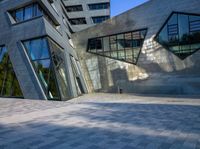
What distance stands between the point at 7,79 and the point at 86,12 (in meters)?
32.9

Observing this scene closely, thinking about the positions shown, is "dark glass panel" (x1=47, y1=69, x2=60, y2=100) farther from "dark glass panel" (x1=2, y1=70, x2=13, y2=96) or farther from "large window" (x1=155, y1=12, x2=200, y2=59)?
"large window" (x1=155, y1=12, x2=200, y2=59)

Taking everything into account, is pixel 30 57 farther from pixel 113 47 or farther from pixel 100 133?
pixel 100 133

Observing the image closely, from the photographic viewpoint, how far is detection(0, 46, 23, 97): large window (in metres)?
18.0

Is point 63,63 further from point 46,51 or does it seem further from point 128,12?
point 128,12

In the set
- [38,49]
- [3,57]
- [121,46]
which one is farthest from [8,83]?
[121,46]

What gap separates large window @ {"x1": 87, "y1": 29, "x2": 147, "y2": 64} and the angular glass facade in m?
9.99

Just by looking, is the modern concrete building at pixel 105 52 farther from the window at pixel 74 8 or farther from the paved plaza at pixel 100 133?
the window at pixel 74 8

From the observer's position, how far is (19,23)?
61.2 ft

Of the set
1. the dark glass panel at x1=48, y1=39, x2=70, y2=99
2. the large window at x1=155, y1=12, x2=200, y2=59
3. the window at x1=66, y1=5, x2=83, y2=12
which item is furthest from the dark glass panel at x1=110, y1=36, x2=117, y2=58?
the window at x1=66, y1=5, x2=83, y2=12

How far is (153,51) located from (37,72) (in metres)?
14.1

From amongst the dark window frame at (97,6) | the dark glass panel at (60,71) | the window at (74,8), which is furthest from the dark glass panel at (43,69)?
the dark window frame at (97,6)

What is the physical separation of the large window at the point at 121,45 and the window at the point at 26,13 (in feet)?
32.2

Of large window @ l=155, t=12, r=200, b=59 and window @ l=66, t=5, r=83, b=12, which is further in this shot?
window @ l=66, t=5, r=83, b=12

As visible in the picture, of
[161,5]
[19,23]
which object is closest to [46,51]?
[19,23]
